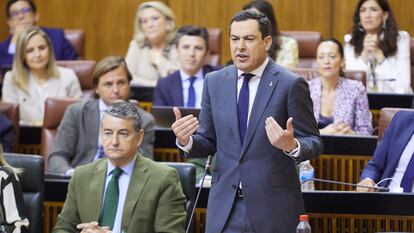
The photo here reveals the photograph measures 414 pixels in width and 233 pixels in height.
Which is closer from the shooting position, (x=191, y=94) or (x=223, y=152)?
(x=223, y=152)

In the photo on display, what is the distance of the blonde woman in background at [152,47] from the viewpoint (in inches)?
292

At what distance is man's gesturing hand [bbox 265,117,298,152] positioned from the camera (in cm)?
334

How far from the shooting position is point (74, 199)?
14.4 ft

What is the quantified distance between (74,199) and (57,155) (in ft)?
4.54

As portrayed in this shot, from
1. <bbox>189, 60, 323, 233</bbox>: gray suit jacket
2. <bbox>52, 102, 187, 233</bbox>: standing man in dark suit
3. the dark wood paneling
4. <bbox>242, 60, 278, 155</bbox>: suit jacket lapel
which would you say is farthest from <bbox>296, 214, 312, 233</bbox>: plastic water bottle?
the dark wood paneling

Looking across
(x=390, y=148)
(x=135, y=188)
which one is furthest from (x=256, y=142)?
(x=390, y=148)

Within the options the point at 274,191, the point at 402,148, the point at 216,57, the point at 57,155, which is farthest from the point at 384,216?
the point at 216,57

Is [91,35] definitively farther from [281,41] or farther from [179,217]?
[179,217]

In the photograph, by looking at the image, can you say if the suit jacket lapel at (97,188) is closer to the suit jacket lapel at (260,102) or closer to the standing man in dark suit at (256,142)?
the standing man in dark suit at (256,142)

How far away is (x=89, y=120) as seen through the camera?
5824 millimetres

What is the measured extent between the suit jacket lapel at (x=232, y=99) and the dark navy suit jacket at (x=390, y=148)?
1404mm

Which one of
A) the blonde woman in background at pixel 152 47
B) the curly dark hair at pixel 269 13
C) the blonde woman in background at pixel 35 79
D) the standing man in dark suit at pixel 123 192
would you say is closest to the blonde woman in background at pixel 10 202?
the standing man in dark suit at pixel 123 192

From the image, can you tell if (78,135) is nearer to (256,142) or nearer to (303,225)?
(256,142)

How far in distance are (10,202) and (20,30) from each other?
351 cm
